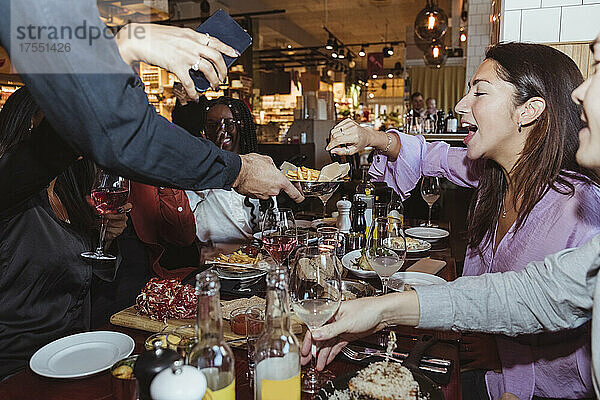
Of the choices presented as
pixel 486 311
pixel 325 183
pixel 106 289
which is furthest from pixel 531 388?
pixel 106 289

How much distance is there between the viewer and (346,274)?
197 cm

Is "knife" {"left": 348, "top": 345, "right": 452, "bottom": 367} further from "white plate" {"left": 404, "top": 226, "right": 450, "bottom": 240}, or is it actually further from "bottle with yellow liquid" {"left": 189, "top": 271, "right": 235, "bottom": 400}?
"white plate" {"left": 404, "top": 226, "right": 450, "bottom": 240}

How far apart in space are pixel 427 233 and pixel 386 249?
1319 millimetres

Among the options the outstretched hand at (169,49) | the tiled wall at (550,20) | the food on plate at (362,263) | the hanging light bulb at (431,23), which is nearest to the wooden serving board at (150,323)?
the food on plate at (362,263)

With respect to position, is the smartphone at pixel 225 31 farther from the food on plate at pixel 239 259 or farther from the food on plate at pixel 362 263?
the food on plate at pixel 362 263

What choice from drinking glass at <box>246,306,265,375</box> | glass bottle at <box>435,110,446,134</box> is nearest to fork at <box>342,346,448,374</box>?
drinking glass at <box>246,306,265,375</box>

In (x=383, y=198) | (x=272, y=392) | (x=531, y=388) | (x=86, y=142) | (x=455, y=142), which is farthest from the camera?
(x=455, y=142)

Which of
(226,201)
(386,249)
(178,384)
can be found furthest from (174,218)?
(178,384)

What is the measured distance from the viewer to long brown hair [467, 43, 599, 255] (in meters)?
1.68

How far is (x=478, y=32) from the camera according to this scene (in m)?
5.90

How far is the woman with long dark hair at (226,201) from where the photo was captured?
3082 mm

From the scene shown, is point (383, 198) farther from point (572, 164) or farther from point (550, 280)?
point (550, 280)

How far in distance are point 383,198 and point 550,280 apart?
334 cm

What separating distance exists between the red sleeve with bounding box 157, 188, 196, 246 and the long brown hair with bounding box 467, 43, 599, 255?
186cm
